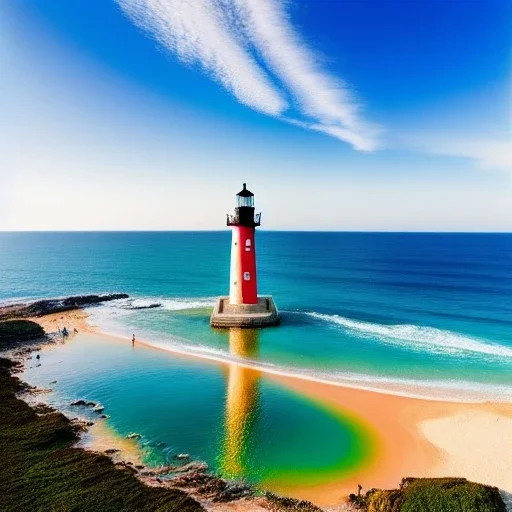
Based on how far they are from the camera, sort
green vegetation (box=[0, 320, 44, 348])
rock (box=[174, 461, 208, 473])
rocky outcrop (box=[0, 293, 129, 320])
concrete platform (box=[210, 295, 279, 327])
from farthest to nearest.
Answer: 1. rocky outcrop (box=[0, 293, 129, 320])
2. concrete platform (box=[210, 295, 279, 327])
3. green vegetation (box=[0, 320, 44, 348])
4. rock (box=[174, 461, 208, 473])

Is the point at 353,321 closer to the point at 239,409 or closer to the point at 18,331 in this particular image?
the point at 239,409

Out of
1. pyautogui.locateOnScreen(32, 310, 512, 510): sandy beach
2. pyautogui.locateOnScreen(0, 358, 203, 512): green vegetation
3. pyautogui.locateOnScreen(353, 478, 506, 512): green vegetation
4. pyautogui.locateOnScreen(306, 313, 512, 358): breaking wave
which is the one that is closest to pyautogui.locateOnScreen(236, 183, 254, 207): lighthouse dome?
pyautogui.locateOnScreen(306, 313, 512, 358): breaking wave

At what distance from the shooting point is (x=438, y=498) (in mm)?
9547

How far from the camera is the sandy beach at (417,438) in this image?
37.7 feet

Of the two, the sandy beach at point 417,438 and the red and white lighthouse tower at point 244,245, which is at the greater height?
the red and white lighthouse tower at point 244,245

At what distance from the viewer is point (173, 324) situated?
29.3 m

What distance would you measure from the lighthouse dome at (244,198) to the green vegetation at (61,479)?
60.7 feet

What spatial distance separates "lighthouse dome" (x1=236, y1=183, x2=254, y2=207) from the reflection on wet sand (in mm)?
9687

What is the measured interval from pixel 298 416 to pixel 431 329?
682 inches

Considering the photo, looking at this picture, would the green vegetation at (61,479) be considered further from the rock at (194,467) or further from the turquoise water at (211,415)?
the turquoise water at (211,415)

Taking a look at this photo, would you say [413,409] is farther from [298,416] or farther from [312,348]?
[312,348]

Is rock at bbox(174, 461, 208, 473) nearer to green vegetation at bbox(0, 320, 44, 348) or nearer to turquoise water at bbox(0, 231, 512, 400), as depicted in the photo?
turquoise water at bbox(0, 231, 512, 400)

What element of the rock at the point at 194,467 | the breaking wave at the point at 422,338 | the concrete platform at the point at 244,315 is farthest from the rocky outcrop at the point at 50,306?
the rock at the point at 194,467

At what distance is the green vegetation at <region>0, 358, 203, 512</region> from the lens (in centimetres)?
967
